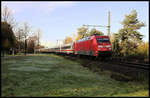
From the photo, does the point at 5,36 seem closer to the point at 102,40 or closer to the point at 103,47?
the point at 102,40

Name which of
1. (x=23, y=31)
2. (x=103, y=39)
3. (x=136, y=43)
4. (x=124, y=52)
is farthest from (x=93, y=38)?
(x=23, y=31)

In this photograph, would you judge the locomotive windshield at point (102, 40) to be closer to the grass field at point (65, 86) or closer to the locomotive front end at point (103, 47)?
the locomotive front end at point (103, 47)

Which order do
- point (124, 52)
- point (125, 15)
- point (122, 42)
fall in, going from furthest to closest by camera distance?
1. point (125, 15)
2. point (122, 42)
3. point (124, 52)

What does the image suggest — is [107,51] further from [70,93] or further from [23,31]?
[23,31]

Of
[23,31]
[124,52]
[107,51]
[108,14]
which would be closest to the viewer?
[107,51]

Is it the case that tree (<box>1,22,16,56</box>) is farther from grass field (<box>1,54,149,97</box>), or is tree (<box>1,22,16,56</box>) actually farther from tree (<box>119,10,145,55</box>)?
tree (<box>119,10,145,55</box>)

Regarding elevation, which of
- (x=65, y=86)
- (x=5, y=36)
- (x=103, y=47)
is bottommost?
(x=65, y=86)

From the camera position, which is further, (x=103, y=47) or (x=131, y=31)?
(x=131, y=31)

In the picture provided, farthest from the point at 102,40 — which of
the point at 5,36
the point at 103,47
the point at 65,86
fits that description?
the point at 65,86

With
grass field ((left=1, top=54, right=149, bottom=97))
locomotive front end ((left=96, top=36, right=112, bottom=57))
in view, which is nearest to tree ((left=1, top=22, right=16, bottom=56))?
locomotive front end ((left=96, top=36, right=112, bottom=57))

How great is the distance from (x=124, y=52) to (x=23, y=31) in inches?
1111

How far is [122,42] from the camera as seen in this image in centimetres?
3584

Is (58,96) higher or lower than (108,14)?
lower

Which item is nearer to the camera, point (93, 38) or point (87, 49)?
point (93, 38)
